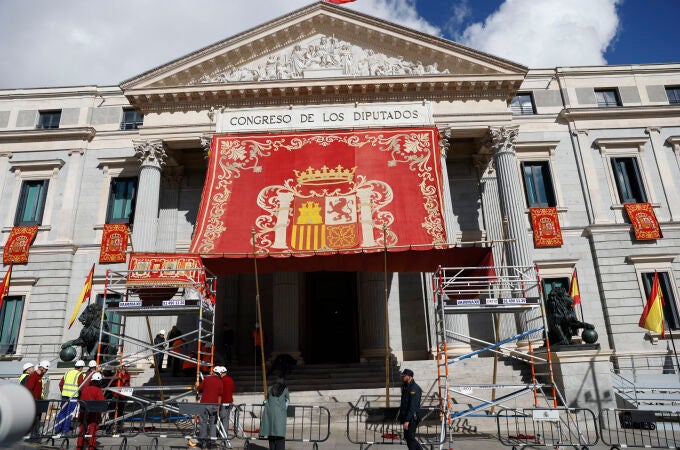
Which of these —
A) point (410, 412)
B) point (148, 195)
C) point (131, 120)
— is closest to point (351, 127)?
point (148, 195)

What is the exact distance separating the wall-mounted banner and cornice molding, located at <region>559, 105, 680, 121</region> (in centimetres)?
912

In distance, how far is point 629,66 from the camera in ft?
84.7

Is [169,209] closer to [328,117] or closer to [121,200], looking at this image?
[121,200]

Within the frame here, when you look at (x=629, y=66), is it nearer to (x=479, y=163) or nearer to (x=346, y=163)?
(x=479, y=163)

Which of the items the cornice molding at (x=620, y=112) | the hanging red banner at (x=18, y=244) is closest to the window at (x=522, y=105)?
the cornice molding at (x=620, y=112)

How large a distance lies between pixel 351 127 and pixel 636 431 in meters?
14.2

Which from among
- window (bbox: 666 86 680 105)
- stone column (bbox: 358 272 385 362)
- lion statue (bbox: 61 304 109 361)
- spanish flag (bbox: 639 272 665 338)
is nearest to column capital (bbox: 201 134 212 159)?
lion statue (bbox: 61 304 109 361)

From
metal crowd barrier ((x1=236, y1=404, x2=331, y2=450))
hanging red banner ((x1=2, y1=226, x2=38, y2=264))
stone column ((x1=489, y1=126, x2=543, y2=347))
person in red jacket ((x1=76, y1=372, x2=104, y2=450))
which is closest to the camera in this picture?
person in red jacket ((x1=76, y1=372, x2=104, y2=450))

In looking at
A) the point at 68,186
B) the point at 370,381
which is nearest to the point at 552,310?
the point at 370,381

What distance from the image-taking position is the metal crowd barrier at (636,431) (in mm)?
9750

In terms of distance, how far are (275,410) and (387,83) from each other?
15.8m

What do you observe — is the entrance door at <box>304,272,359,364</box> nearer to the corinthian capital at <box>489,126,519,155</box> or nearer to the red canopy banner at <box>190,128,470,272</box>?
the red canopy banner at <box>190,128,470,272</box>

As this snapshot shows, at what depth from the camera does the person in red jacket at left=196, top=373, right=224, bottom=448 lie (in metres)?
10.0

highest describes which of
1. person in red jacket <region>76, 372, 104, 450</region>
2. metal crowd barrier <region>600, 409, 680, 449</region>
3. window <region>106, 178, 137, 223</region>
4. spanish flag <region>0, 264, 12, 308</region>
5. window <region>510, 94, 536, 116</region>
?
window <region>510, 94, 536, 116</region>
